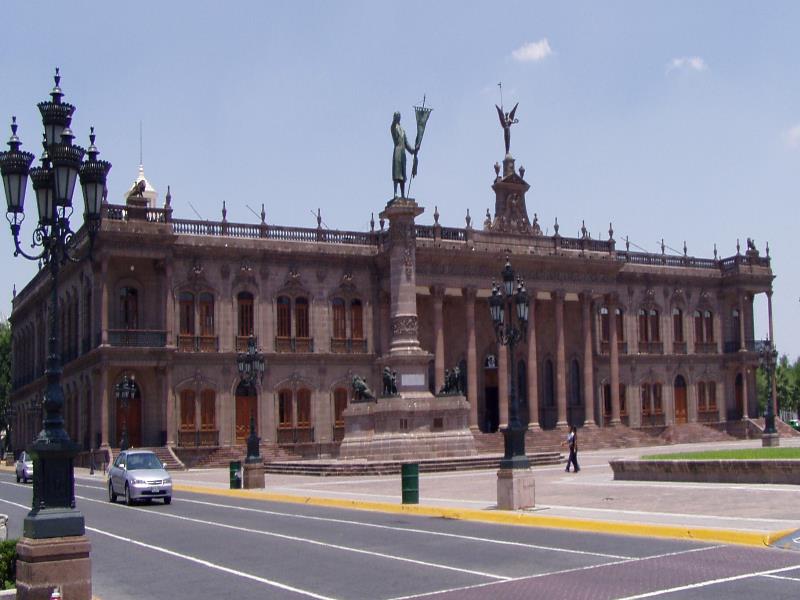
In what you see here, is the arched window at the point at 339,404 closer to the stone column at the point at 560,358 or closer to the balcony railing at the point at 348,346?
the balcony railing at the point at 348,346

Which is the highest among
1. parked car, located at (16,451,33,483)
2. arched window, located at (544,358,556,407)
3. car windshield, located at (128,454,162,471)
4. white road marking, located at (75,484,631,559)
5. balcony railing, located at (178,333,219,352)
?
balcony railing, located at (178,333,219,352)

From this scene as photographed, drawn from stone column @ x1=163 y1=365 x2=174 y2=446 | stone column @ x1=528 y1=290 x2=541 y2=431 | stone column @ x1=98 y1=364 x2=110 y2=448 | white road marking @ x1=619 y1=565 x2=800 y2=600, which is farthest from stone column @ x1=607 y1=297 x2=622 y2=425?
white road marking @ x1=619 y1=565 x2=800 y2=600

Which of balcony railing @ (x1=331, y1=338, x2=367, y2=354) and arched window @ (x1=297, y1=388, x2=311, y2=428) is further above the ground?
balcony railing @ (x1=331, y1=338, x2=367, y2=354)

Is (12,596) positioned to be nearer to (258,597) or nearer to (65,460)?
(65,460)

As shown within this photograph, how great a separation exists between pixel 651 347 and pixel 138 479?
48630mm

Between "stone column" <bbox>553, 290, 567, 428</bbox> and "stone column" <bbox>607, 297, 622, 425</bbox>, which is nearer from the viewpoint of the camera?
"stone column" <bbox>553, 290, 567, 428</bbox>

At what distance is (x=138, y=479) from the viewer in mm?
29422

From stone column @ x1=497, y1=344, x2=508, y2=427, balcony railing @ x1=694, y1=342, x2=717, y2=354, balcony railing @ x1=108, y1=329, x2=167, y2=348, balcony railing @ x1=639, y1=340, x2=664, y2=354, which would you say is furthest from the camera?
balcony railing @ x1=694, y1=342, x2=717, y2=354

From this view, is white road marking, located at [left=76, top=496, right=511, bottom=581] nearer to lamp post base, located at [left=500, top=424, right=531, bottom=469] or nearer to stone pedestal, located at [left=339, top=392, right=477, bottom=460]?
lamp post base, located at [left=500, top=424, right=531, bottom=469]

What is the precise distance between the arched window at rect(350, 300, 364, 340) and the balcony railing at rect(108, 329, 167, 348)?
11380 mm

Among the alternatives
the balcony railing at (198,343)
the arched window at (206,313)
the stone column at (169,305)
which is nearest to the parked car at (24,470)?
the stone column at (169,305)

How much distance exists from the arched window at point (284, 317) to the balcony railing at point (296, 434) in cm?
512

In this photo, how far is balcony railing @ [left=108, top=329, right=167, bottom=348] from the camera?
5459cm

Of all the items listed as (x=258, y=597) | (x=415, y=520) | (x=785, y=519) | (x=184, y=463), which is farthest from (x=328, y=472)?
(x=258, y=597)
